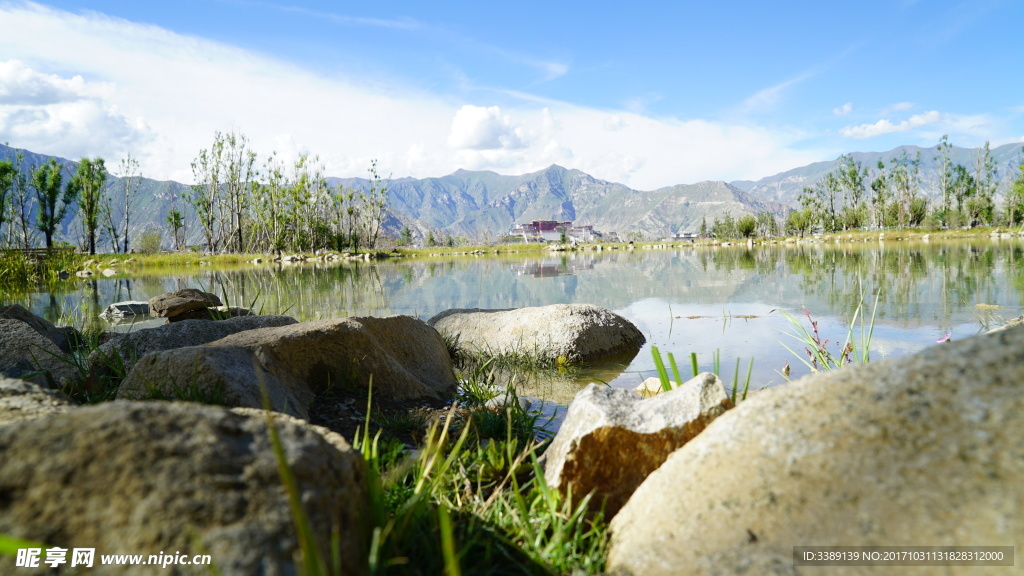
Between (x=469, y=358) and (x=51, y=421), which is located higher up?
(x=51, y=421)

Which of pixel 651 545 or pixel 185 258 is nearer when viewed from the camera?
pixel 651 545

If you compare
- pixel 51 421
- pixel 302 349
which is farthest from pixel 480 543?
pixel 302 349

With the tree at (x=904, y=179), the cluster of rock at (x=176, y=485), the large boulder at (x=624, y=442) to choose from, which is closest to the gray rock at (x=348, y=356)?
the cluster of rock at (x=176, y=485)

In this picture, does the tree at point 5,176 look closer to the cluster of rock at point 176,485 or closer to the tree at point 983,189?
the cluster of rock at point 176,485

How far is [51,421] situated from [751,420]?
1799mm

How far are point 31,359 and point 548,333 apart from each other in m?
5.01

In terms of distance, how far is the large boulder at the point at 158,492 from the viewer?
1.09 meters

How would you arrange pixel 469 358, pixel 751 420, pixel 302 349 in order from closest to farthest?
pixel 751 420, pixel 302 349, pixel 469 358

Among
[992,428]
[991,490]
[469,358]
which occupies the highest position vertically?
[992,428]

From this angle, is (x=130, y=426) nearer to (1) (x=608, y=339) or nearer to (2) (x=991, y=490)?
(2) (x=991, y=490)

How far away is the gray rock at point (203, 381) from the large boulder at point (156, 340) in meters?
1.27

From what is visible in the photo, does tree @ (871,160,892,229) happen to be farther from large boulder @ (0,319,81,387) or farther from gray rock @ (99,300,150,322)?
large boulder @ (0,319,81,387)

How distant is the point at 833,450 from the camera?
57.1 inches

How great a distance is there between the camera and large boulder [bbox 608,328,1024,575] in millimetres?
1246
